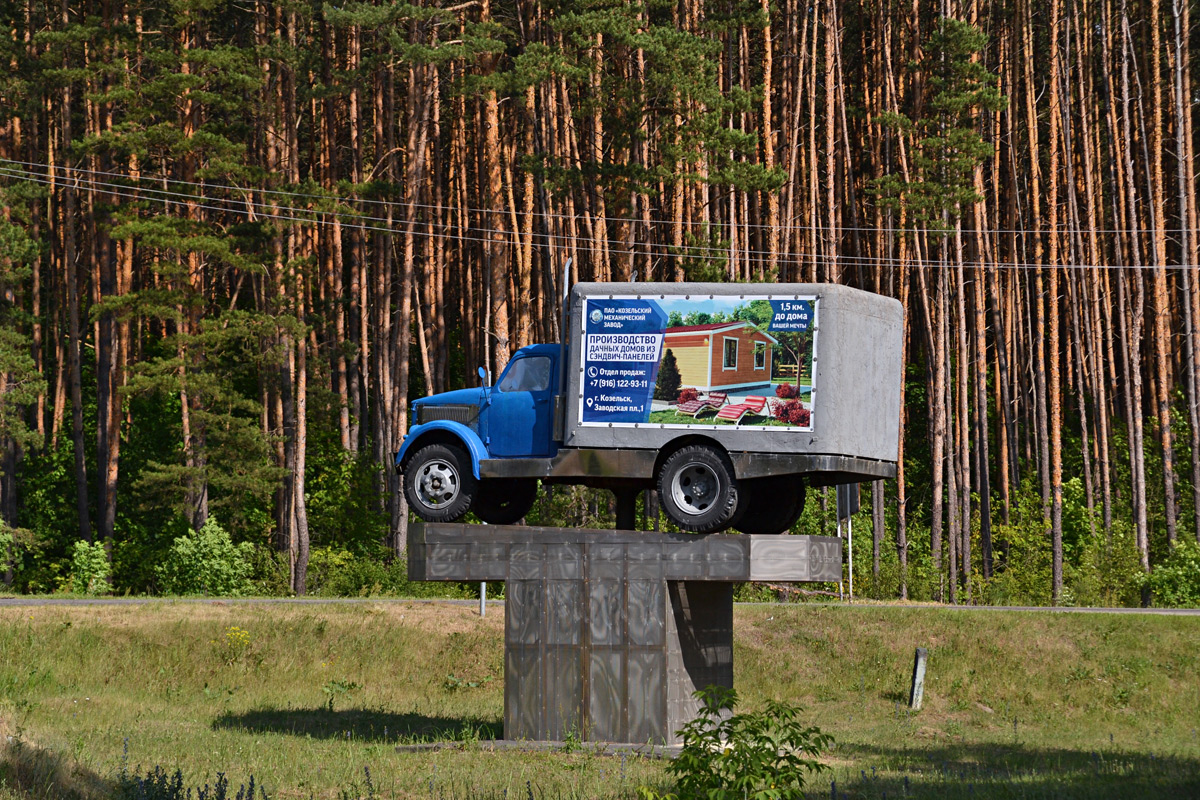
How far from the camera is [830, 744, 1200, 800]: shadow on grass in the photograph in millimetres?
14375

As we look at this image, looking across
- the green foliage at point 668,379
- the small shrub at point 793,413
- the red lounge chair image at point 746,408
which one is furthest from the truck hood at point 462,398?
the small shrub at point 793,413

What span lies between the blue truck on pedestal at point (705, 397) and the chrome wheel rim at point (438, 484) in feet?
1.24

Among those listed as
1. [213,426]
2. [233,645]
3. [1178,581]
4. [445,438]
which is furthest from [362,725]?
[1178,581]

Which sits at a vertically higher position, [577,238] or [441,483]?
[577,238]

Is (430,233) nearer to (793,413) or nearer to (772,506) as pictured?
(772,506)

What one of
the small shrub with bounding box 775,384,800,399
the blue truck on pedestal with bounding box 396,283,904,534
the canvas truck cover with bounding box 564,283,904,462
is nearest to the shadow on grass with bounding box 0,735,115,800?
the blue truck on pedestal with bounding box 396,283,904,534

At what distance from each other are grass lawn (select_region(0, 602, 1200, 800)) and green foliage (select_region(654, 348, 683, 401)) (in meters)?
4.34

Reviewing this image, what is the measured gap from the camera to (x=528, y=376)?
58.1 ft

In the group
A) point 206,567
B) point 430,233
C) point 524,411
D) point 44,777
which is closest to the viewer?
point 44,777

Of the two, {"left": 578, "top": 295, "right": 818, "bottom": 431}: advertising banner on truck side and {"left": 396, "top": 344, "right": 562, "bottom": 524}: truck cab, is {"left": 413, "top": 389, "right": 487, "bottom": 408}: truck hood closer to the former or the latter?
{"left": 396, "top": 344, "right": 562, "bottom": 524}: truck cab

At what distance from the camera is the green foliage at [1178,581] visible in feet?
108

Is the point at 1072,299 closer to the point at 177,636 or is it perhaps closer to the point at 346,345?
the point at 346,345

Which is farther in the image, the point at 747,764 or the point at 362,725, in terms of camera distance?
the point at 362,725

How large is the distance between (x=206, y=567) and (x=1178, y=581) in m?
23.7
